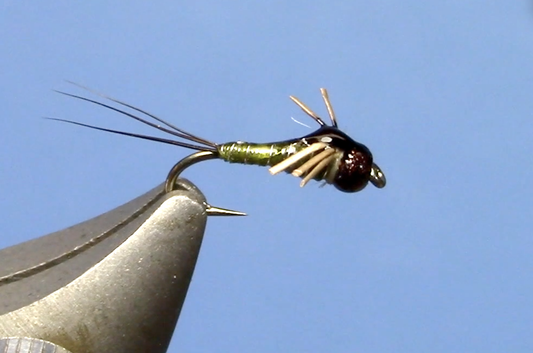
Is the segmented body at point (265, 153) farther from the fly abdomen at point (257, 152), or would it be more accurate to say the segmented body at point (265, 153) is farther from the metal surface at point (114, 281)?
the metal surface at point (114, 281)

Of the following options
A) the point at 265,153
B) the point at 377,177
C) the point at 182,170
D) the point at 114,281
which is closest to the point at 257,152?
the point at 265,153

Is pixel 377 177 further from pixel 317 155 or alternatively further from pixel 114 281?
pixel 114 281

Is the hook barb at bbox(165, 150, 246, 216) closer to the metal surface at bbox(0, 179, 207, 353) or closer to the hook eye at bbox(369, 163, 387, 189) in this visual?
the metal surface at bbox(0, 179, 207, 353)

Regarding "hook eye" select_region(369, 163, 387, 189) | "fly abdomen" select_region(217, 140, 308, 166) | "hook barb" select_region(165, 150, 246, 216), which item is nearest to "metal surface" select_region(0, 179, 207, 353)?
"hook barb" select_region(165, 150, 246, 216)

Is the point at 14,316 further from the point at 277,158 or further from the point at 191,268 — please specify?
the point at 277,158

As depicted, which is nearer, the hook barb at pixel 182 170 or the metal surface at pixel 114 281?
the metal surface at pixel 114 281

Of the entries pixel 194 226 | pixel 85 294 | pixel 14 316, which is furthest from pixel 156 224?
pixel 14 316

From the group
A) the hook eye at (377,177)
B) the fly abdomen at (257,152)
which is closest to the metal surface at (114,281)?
the fly abdomen at (257,152)
